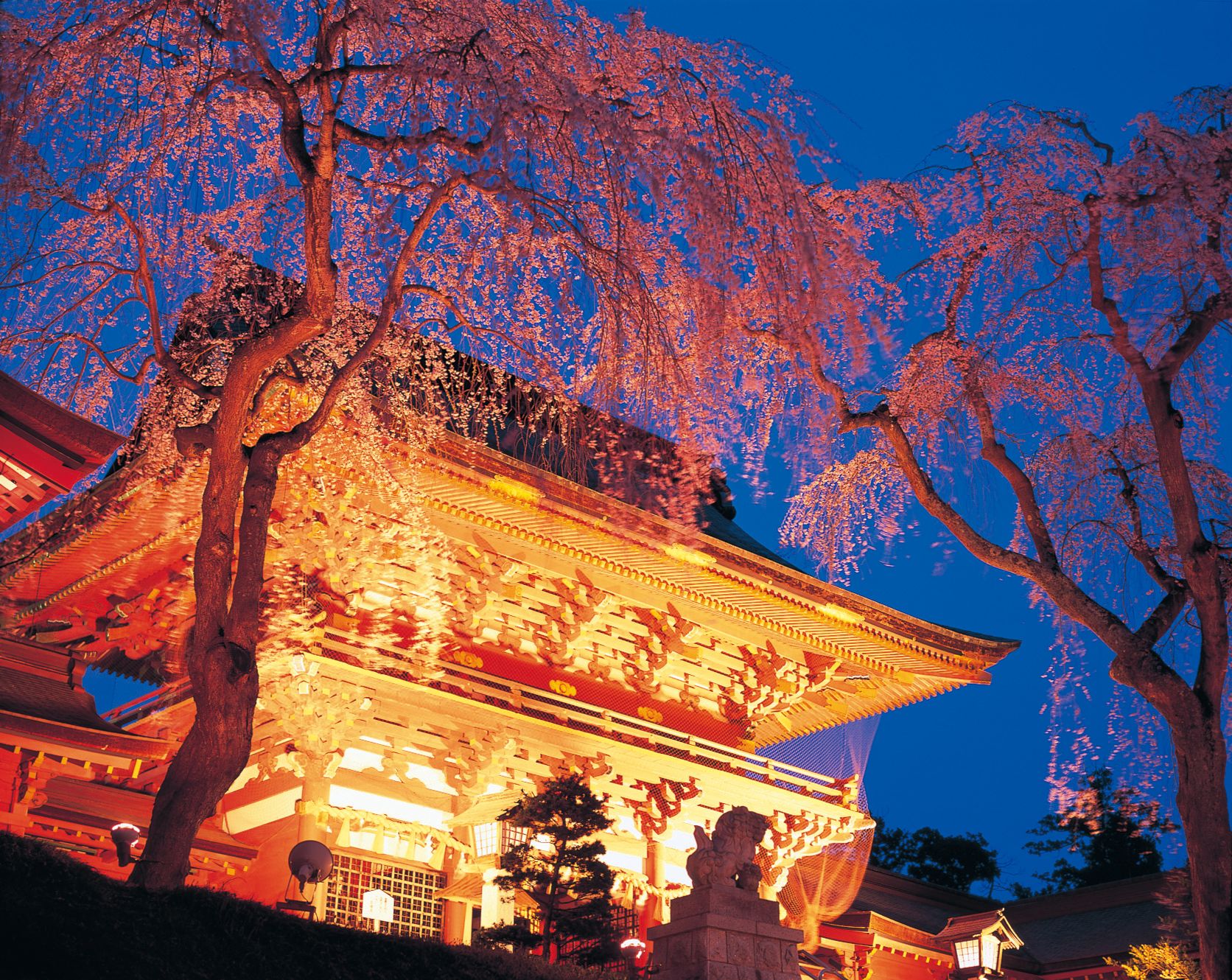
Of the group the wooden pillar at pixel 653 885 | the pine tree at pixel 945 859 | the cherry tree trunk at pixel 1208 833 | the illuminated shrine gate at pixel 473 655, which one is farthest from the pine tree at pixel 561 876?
the pine tree at pixel 945 859

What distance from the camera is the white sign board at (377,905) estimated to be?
1127cm

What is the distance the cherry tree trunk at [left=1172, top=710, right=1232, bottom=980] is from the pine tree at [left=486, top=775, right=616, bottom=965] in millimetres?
4795

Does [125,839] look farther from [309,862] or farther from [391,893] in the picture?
[391,893]

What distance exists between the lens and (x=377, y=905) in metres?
11.3

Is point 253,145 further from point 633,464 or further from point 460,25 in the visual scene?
point 633,464

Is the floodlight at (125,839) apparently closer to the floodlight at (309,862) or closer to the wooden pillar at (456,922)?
the floodlight at (309,862)

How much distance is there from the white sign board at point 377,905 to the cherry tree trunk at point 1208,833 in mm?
7207

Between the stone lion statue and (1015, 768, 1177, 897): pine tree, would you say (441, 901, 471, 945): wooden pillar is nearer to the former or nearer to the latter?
the stone lion statue

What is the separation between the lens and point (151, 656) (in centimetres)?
1339

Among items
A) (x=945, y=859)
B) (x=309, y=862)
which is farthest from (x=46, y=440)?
(x=945, y=859)

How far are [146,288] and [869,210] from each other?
6.23m

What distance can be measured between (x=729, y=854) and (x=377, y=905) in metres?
4.06

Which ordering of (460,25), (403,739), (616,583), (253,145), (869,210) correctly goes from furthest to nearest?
(616,583) < (403,739) < (869,210) < (253,145) < (460,25)

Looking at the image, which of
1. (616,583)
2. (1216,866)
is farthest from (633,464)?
(1216,866)
